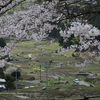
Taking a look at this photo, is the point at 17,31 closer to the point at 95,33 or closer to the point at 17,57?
the point at 95,33

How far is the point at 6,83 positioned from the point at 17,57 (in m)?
44.9

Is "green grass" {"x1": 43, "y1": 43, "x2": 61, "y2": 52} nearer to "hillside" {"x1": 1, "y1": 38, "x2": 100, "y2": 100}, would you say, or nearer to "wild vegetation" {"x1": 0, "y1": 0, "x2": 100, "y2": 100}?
"wild vegetation" {"x1": 0, "y1": 0, "x2": 100, "y2": 100}

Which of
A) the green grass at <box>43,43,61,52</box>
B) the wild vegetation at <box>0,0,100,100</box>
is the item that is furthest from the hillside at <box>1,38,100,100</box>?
the green grass at <box>43,43,61,52</box>

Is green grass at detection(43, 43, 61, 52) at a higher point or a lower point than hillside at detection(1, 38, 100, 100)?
higher

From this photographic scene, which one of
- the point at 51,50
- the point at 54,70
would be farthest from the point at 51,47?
the point at 54,70

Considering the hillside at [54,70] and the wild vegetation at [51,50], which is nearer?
the wild vegetation at [51,50]

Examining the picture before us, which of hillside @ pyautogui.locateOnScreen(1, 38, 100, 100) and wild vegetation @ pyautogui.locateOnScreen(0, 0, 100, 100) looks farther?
hillside @ pyautogui.locateOnScreen(1, 38, 100, 100)

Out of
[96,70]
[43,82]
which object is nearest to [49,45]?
[96,70]

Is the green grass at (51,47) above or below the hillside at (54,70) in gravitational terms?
above

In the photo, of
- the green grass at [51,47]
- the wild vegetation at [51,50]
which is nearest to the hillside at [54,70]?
the wild vegetation at [51,50]

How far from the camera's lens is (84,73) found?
67812mm

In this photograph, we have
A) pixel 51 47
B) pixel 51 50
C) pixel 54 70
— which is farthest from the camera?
pixel 51 47

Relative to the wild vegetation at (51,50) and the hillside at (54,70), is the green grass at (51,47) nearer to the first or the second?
the wild vegetation at (51,50)

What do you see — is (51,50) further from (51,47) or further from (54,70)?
(54,70)
